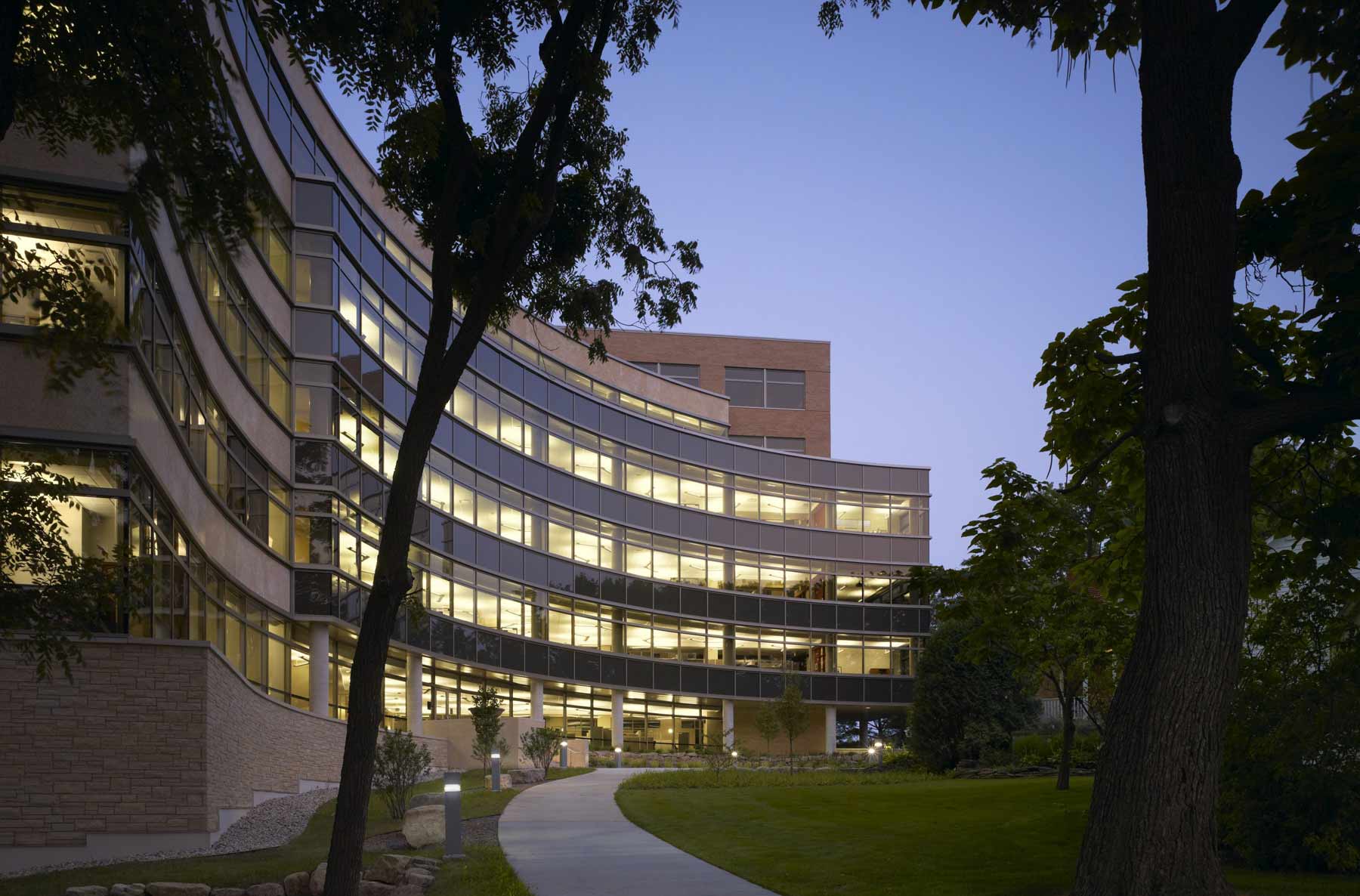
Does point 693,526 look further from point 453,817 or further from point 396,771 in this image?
point 453,817

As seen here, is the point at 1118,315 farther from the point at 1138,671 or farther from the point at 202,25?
the point at 202,25

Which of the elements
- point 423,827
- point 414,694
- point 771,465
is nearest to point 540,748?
point 414,694

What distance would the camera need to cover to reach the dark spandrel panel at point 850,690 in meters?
56.6

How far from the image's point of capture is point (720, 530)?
5581 centimetres

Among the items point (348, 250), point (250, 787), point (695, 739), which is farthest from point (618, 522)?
point (250, 787)

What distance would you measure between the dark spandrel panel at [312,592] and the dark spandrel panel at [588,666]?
18913 mm

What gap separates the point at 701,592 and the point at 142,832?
38.5 meters

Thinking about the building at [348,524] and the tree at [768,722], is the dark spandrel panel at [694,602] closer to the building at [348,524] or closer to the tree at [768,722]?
the building at [348,524]

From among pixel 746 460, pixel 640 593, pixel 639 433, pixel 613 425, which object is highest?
pixel 613 425

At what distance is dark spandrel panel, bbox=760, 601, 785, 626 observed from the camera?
184ft

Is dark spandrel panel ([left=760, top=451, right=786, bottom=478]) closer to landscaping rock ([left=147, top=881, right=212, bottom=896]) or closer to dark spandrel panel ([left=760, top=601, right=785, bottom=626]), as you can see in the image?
dark spandrel panel ([left=760, top=601, right=785, bottom=626])

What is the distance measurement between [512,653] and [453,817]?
28109mm

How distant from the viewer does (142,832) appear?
16734 mm

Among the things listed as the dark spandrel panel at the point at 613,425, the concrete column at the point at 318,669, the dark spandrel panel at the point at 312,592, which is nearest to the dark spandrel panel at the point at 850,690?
the dark spandrel panel at the point at 613,425
